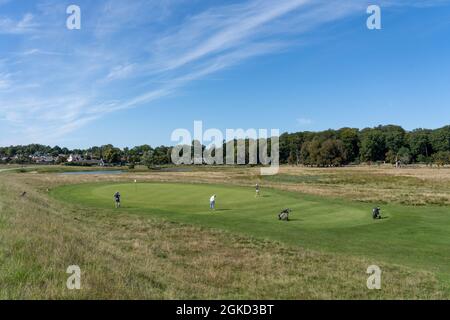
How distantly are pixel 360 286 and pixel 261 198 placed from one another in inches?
1128

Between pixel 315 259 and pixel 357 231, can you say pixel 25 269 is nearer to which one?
pixel 315 259

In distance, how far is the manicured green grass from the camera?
1980 centimetres

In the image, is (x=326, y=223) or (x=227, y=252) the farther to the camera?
(x=326, y=223)

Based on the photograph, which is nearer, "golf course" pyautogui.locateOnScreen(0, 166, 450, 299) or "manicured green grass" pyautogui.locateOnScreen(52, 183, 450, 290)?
"golf course" pyautogui.locateOnScreen(0, 166, 450, 299)

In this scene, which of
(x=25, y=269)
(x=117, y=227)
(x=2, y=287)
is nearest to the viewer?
(x=2, y=287)

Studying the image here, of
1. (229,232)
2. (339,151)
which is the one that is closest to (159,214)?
(229,232)

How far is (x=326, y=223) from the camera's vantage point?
2814 centimetres

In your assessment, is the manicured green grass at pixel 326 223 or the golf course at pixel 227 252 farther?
the manicured green grass at pixel 326 223

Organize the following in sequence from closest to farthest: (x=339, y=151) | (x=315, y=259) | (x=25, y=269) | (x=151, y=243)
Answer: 1. (x=25, y=269)
2. (x=315, y=259)
3. (x=151, y=243)
4. (x=339, y=151)

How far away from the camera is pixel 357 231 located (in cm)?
2527

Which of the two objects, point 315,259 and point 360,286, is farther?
point 315,259

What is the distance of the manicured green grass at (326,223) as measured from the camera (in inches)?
779
